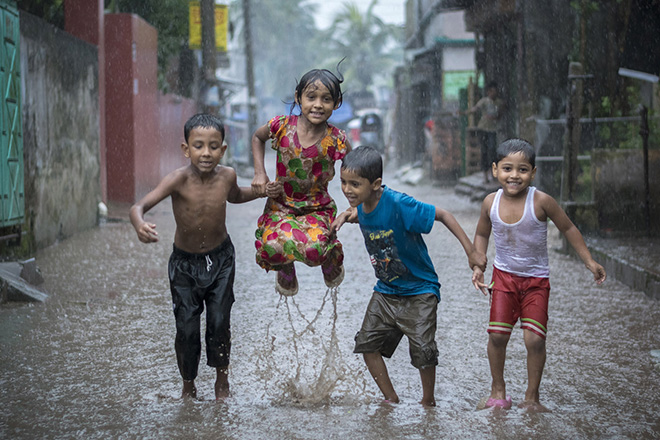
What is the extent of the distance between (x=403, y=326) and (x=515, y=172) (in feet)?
3.01

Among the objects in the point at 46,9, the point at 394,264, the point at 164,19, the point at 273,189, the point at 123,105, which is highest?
the point at 164,19

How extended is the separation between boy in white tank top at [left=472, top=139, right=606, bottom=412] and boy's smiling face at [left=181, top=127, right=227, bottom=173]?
136 cm

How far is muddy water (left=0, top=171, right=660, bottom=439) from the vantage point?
3.62m

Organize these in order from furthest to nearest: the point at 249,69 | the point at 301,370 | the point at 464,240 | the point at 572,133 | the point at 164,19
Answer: the point at 249,69
the point at 164,19
the point at 572,133
the point at 301,370
the point at 464,240

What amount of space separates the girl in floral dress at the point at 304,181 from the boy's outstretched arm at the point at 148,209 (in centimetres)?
43

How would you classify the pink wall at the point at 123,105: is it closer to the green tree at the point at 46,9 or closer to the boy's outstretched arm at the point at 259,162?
the green tree at the point at 46,9

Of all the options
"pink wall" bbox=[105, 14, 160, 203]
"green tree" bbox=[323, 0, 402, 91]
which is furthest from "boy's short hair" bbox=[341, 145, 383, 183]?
"green tree" bbox=[323, 0, 402, 91]

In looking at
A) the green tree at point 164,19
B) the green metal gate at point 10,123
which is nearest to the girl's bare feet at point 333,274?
the green metal gate at point 10,123

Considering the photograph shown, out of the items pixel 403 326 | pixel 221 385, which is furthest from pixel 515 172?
pixel 221 385

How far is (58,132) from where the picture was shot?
9961 millimetres

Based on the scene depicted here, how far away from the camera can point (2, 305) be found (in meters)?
6.30

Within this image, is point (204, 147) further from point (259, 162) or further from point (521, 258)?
point (521, 258)

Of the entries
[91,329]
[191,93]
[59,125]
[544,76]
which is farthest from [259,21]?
[91,329]

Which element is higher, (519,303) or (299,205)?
(299,205)
